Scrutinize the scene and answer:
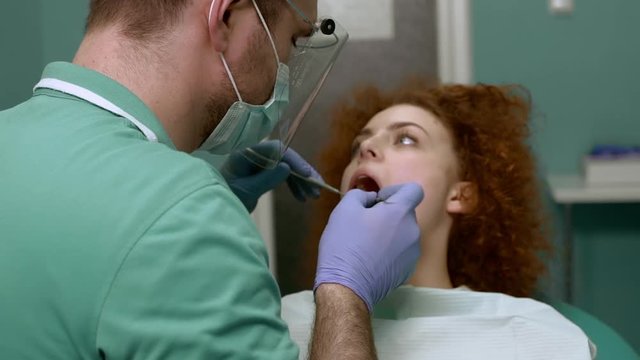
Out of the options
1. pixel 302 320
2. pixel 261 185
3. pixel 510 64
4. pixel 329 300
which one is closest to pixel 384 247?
pixel 329 300

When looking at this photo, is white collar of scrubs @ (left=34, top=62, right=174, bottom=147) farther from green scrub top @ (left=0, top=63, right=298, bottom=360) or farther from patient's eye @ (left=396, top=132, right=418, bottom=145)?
patient's eye @ (left=396, top=132, right=418, bottom=145)

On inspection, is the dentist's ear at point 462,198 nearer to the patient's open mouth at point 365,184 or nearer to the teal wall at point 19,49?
the patient's open mouth at point 365,184

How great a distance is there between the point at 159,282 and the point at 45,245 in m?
0.14

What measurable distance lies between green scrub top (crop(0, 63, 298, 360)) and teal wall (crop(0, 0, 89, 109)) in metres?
1.17

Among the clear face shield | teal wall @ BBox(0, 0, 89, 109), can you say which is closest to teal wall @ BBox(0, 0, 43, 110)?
teal wall @ BBox(0, 0, 89, 109)

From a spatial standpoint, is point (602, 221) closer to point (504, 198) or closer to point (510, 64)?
point (510, 64)

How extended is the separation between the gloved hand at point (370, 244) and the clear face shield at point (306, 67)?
190 mm

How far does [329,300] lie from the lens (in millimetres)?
1104

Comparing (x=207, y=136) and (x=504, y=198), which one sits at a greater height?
(x=207, y=136)

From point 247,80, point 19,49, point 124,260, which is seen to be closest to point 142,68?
point 247,80

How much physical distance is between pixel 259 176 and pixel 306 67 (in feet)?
1.42

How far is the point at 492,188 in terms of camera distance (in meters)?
1.76

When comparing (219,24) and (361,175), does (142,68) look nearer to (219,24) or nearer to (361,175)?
(219,24)

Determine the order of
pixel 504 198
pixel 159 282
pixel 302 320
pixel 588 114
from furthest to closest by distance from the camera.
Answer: pixel 588 114, pixel 504 198, pixel 302 320, pixel 159 282
